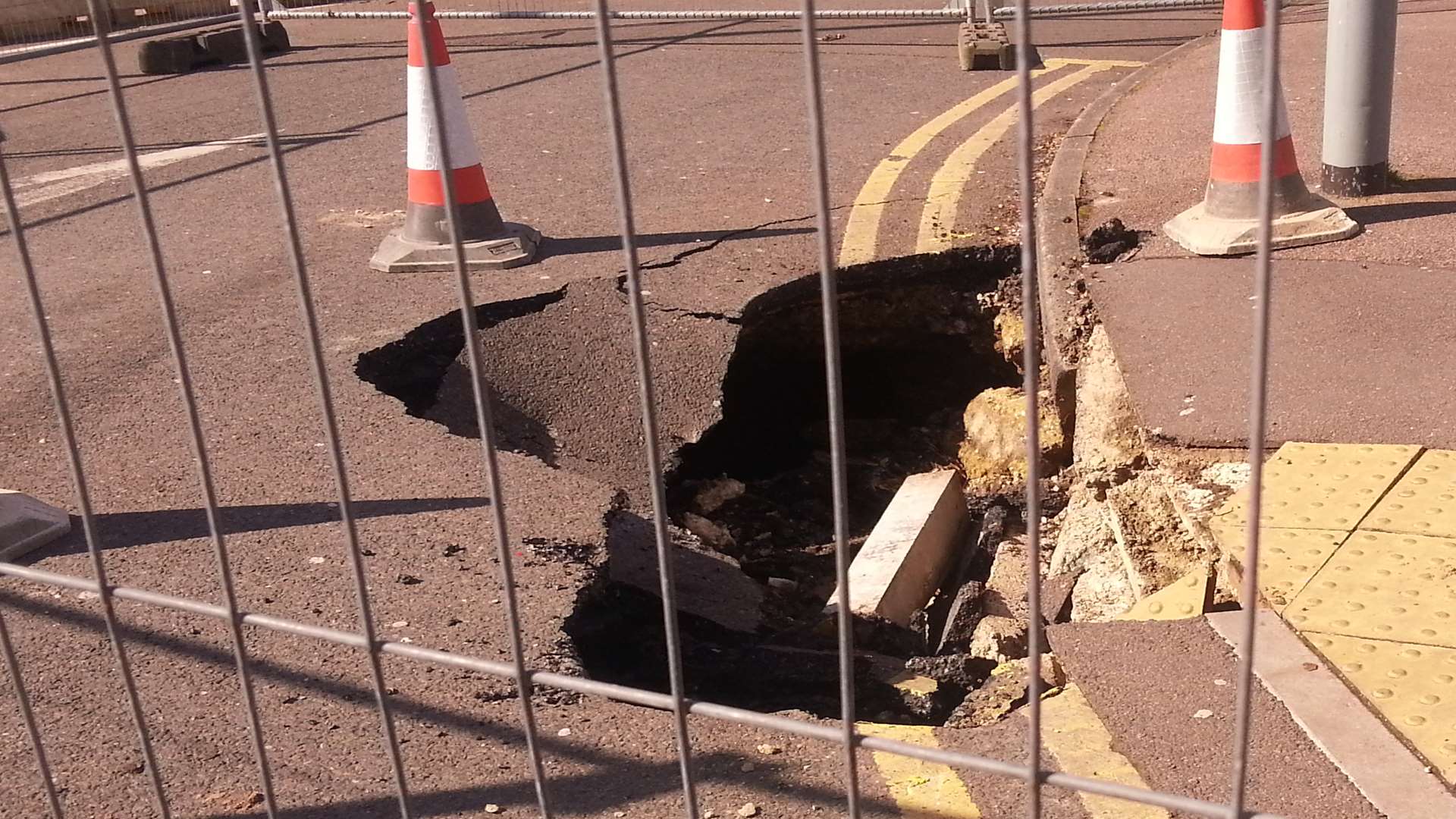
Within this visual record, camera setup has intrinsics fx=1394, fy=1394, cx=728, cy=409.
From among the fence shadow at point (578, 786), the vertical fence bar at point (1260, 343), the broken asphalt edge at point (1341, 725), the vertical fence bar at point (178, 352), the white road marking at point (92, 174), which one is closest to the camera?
the vertical fence bar at point (1260, 343)

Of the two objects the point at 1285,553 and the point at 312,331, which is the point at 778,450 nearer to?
the point at 1285,553

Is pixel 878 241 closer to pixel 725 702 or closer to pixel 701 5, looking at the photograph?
pixel 725 702

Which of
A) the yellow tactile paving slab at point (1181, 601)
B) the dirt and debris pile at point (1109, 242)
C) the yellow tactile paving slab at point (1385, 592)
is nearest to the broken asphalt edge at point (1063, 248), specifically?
the dirt and debris pile at point (1109, 242)

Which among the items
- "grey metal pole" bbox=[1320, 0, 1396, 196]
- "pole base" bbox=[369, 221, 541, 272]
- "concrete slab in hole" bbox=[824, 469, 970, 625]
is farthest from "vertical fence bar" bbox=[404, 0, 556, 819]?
"grey metal pole" bbox=[1320, 0, 1396, 196]

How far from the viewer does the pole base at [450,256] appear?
18.5ft

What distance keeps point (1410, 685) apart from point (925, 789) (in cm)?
93

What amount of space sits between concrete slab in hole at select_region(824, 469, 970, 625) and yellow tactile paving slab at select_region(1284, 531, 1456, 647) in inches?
49.1

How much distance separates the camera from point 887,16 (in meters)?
11.3

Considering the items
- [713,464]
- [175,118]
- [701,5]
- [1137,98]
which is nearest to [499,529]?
[713,464]

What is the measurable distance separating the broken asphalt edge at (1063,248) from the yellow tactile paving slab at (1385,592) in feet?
4.79

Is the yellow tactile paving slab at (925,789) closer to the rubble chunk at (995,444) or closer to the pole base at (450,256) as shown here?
the rubble chunk at (995,444)

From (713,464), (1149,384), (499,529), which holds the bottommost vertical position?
(713,464)

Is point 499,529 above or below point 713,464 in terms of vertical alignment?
above

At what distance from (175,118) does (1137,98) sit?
6.01 m
